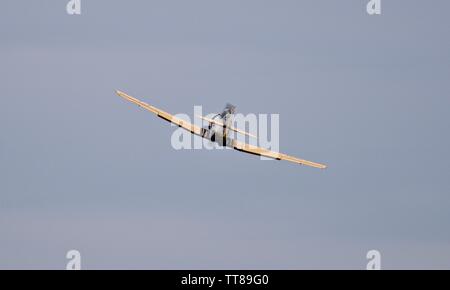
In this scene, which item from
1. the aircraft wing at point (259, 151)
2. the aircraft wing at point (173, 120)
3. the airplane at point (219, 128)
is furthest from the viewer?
the aircraft wing at point (259, 151)

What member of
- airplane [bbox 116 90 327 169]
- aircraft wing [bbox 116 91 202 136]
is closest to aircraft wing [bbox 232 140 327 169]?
airplane [bbox 116 90 327 169]

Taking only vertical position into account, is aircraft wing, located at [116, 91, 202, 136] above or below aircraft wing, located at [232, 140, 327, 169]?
A: above

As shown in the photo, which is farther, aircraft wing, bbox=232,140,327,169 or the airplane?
aircraft wing, bbox=232,140,327,169

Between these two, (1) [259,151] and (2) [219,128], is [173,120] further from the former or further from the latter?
(1) [259,151]

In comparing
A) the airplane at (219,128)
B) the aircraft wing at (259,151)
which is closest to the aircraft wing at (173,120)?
the airplane at (219,128)

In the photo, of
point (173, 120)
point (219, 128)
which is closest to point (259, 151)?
point (219, 128)

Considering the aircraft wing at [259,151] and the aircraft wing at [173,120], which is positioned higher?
the aircraft wing at [173,120]

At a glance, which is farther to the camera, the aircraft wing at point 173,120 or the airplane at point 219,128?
the aircraft wing at point 173,120

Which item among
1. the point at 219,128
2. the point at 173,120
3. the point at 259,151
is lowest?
the point at 259,151

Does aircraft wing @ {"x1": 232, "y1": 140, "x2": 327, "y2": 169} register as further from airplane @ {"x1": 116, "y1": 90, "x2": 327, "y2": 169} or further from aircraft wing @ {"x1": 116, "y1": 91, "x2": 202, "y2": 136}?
aircraft wing @ {"x1": 116, "y1": 91, "x2": 202, "y2": 136}

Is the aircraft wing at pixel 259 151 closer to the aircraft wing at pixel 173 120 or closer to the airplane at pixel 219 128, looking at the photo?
the airplane at pixel 219 128

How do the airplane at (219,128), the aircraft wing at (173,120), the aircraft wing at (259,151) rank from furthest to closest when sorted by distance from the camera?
the aircraft wing at (259,151), the aircraft wing at (173,120), the airplane at (219,128)
